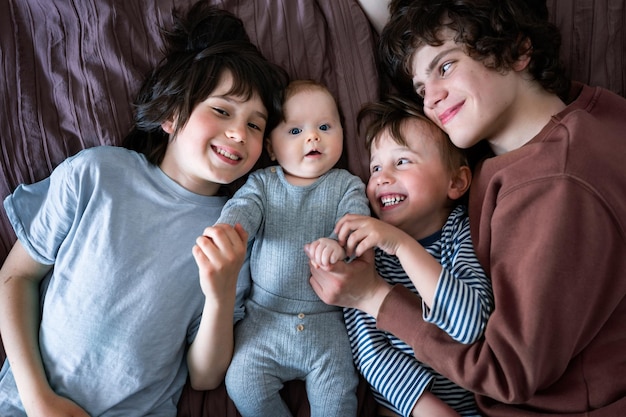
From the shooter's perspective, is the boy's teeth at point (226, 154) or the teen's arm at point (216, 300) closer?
the teen's arm at point (216, 300)

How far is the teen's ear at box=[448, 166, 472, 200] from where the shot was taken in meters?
1.24

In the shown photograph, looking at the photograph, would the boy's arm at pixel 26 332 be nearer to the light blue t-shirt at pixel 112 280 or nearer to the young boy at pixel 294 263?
the light blue t-shirt at pixel 112 280

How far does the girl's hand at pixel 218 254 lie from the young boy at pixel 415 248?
15 centimetres

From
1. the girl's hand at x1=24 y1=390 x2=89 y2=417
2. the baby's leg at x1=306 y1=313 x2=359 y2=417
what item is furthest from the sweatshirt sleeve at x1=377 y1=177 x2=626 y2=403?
the girl's hand at x1=24 y1=390 x2=89 y2=417

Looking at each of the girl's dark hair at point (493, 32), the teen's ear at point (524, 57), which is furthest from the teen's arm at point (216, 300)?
the teen's ear at point (524, 57)

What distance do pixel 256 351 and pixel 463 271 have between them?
49 cm

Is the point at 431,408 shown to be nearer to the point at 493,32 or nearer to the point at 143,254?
the point at 143,254

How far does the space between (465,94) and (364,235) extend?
0.40 m

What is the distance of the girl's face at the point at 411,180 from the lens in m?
1.18

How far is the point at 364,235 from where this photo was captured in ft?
3.35

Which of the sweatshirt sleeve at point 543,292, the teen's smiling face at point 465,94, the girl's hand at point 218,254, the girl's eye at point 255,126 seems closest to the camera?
the sweatshirt sleeve at point 543,292

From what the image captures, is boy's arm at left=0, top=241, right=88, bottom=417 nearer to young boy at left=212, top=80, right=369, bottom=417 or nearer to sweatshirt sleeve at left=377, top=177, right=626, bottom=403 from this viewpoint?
young boy at left=212, top=80, right=369, bottom=417

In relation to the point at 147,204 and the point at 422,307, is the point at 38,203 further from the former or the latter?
the point at 422,307

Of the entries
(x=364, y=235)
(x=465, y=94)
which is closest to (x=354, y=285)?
(x=364, y=235)
